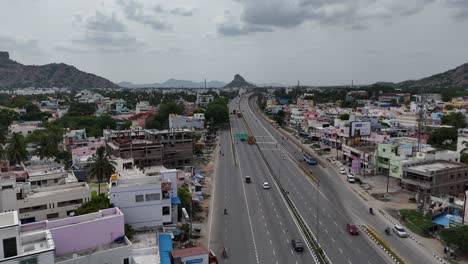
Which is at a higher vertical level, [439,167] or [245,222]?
[439,167]

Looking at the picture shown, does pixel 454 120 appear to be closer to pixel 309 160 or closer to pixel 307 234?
pixel 309 160

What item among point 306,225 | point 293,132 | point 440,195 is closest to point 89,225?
point 306,225

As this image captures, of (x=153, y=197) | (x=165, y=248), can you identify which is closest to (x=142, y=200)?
(x=153, y=197)

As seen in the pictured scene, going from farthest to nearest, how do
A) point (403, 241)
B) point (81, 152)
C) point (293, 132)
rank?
point (293, 132) → point (81, 152) → point (403, 241)

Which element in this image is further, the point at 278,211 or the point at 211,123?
the point at 211,123

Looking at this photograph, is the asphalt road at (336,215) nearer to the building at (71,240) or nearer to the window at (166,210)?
the window at (166,210)

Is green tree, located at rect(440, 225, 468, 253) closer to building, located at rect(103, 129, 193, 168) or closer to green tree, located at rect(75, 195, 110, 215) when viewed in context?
green tree, located at rect(75, 195, 110, 215)

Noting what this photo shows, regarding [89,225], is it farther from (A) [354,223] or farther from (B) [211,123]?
(B) [211,123]
